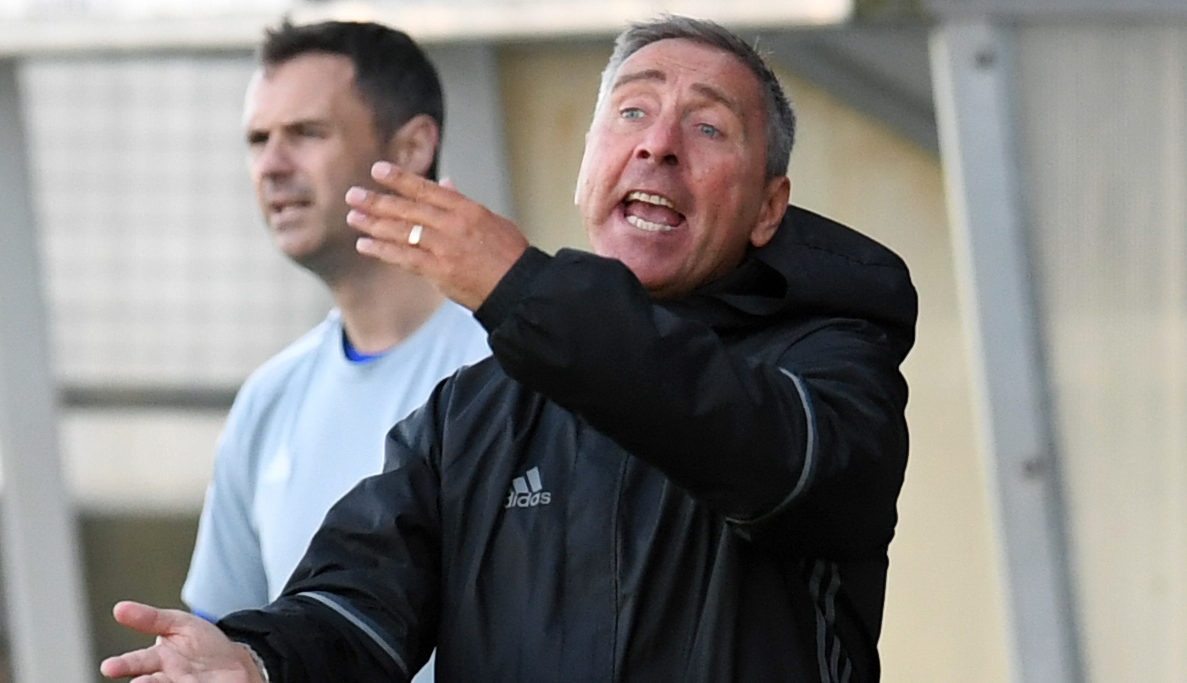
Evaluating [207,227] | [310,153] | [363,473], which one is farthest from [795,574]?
[207,227]

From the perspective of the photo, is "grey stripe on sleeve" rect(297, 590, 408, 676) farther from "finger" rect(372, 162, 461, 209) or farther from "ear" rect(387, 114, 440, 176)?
"ear" rect(387, 114, 440, 176)

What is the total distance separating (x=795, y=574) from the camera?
6.81ft

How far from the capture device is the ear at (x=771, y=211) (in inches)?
88.9

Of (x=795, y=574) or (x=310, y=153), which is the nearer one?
(x=795, y=574)

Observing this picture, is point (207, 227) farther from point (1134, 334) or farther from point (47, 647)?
point (1134, 334)

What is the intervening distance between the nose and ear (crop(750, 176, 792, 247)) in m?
0.13

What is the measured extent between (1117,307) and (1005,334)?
0.24m

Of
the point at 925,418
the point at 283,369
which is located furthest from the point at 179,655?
→ the point at 925,418

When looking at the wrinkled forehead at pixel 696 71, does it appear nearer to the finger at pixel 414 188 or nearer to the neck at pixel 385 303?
the finger at pixel 414 188

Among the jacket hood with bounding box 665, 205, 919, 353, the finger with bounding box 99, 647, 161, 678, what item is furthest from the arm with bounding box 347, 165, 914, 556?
the finger with bounding box 99, 647, 161, 678

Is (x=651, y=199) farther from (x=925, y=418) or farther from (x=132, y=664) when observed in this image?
(x=925, y=418)

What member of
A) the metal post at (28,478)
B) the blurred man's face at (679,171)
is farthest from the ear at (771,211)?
the metal post at (28,478)

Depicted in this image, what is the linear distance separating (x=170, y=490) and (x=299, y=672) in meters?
3.66

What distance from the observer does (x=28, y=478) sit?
17.7ft
